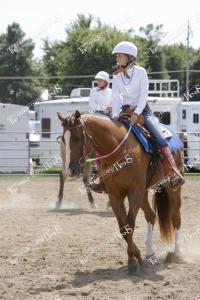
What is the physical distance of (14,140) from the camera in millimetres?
20359

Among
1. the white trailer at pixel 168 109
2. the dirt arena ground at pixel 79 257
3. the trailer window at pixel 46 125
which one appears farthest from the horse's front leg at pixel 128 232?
the trailer window at pixel 46 125

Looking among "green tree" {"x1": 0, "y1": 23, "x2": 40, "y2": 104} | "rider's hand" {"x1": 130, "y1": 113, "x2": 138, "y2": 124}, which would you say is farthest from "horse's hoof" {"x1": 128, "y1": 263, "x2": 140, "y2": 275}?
"green tree" {"x1": 0, "y1": 23, "x2": 40, "y2": 104}

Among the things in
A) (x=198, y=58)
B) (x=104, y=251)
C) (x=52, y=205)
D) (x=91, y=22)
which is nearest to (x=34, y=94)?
(x=91, y=22)

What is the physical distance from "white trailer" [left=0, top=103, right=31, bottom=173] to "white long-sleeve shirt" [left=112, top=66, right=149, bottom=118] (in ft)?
41.1

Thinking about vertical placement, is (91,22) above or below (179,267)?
above

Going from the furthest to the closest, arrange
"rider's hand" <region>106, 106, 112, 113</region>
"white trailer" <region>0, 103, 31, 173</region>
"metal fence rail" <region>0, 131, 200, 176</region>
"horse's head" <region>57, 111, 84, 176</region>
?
1. "white trailer" <region>0, 103, 31, 173</region>
2. "metal fence rail" <region>0, 131, 200, 176</region>
3. "rider's hand" <region>106, 106, 112, 113</region>
4. "horse's head" <region>57, 111, 84, 176</region>

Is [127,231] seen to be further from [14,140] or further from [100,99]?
[14,140]

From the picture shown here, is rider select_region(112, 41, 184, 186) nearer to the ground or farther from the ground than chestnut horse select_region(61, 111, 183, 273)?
farther from the ground

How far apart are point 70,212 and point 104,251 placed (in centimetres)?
396

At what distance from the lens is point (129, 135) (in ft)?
20.3

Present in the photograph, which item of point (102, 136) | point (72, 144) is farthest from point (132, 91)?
point (72, 144)

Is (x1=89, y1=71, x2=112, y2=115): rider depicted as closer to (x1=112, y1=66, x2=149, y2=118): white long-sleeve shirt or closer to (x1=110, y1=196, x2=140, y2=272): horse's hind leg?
(x1=112, y1=66, x2=149, y2=118): white long-sleeve shirt

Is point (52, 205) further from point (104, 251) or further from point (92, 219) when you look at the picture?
point (104, 251)

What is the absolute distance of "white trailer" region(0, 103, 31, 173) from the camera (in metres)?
19.8
